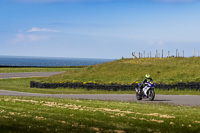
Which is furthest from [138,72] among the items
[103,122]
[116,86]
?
[103,122]

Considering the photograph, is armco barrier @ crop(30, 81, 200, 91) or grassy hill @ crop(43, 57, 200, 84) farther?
grassy hill @ crop(43, 57, 200, 84)

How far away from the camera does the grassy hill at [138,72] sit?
37.2 meters

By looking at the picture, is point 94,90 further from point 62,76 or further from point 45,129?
point 45,129

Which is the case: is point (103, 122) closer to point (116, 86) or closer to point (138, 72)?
point (116, 86)

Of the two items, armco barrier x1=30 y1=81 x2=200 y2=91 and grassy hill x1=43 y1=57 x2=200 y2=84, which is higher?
grassy hill x1=43 y1=57 x2=200 y2=84

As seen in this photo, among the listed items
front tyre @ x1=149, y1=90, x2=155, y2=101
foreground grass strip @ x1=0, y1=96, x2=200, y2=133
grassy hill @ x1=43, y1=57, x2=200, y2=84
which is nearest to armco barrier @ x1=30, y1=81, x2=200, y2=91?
grassy hill @ x1=43, y1=57, x2=200, y2=84

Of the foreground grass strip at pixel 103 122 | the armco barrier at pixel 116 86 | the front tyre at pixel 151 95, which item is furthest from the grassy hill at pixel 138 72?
the foreground grass strip at pixel 103 122

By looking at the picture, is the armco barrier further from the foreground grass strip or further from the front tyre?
the foreground grass strip

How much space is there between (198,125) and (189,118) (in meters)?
1.62

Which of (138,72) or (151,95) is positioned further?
(138,72)

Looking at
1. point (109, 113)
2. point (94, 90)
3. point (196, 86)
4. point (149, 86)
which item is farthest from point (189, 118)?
point (94, 90)

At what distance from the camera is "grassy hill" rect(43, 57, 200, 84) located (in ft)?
122

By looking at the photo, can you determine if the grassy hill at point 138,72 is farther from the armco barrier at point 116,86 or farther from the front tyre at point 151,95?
the front tyre at point 151,95

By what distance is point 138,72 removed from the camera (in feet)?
135
